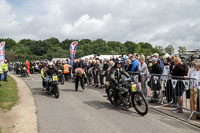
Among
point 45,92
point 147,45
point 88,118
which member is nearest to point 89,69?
point 45,92

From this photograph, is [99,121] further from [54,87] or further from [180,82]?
[54,87]

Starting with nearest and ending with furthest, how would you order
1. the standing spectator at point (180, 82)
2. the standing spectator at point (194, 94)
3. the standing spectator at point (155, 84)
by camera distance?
the standing spectator at point (194, 94)
the standing spectator at point (180, 82)
the standing spectator at point (155, 84)

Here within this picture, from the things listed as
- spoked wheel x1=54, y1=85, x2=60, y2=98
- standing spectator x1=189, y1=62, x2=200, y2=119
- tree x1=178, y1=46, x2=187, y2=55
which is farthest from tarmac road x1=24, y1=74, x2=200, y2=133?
tree x1=178, y1=46, x2=187, y2=55

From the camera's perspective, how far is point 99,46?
9394cm

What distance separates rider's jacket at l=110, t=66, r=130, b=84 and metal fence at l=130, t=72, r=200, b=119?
4.79 ft

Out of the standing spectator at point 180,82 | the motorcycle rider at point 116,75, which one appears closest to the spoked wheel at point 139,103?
the motorcycle rider at point 116,75

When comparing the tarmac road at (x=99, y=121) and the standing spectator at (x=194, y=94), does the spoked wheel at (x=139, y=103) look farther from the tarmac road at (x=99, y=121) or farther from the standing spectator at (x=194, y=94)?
the standing spectator at (x=194, y=94)

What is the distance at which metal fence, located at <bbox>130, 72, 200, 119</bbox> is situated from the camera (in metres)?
5.64

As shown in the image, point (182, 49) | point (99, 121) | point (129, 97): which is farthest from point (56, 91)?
point (182, 49)

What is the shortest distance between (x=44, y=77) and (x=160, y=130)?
269 inches

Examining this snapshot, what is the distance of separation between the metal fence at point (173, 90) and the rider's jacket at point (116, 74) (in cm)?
146

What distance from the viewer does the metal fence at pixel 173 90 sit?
5637mm

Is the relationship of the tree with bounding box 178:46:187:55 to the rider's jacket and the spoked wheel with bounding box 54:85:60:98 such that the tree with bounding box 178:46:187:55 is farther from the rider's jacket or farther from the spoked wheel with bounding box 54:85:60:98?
the rider's jacket

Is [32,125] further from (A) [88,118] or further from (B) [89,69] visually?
(B) [89,69]
